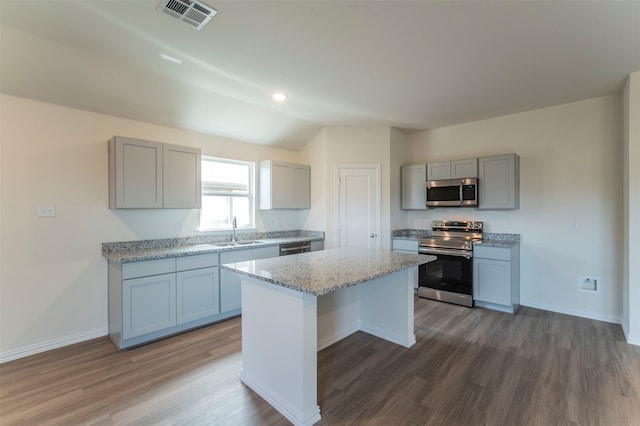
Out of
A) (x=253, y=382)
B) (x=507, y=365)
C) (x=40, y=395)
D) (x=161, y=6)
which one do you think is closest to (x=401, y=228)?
(x=507, y=365)

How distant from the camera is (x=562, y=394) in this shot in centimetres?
215

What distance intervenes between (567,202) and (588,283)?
1015 mm

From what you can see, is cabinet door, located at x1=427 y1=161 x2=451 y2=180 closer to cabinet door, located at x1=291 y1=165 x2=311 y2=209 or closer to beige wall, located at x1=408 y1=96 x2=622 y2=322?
beige wall, located at x1=408 y1=96 x2=622 y2=322

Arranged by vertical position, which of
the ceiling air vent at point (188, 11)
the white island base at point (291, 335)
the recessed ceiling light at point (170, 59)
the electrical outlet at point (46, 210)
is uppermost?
the recessed ceiling light at point (170, 59)

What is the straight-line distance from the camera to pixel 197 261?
3344 mm

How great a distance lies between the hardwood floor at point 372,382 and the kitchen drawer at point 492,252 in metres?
0.89

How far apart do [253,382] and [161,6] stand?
2700 mm

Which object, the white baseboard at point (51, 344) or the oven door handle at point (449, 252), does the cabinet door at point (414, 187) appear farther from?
the white baseboard at point (51, 344)

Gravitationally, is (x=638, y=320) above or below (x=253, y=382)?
above

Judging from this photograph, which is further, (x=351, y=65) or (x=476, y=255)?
(x=476, y=255)

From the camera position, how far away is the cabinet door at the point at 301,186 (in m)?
4.86

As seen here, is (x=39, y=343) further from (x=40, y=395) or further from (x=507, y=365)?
(x=507, y=365)

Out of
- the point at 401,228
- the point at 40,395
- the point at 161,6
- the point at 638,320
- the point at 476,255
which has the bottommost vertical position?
the point at 40,395

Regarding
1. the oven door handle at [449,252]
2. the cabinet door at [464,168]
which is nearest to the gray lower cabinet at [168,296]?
the oven door handle at [449,252]
